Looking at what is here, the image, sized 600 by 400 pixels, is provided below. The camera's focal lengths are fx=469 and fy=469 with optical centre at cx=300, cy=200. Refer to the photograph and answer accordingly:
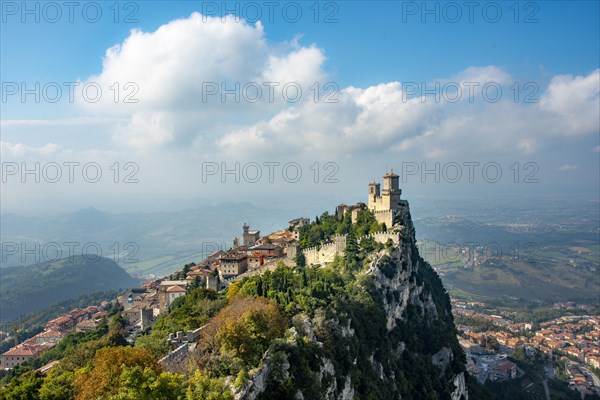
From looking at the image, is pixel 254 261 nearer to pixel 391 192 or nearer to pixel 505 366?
pixel 391 192

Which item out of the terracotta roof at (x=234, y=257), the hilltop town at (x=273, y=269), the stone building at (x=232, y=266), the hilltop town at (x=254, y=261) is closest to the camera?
the hilltop town at (x=273, y=269)

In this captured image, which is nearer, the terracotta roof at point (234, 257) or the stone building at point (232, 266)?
the stone building at point (232, 266)

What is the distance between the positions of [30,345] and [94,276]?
395 feet

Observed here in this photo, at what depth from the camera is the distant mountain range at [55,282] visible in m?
147

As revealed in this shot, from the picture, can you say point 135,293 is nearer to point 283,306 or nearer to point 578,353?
point 283,306

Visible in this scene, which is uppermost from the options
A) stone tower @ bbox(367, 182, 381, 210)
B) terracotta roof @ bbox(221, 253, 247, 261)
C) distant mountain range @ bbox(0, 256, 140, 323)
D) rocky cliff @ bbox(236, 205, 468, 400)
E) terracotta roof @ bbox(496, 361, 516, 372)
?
stone tower @ bbox(367, 182, 381, 210)

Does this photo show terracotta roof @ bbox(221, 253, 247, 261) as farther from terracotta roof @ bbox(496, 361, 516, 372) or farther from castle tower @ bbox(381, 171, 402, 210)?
terracotta roof @ bbox(496, 361, 516, 372)

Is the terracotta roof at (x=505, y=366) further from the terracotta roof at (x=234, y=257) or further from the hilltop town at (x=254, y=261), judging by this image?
the terracotta roof at (x=234, y=257)

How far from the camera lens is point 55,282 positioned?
163750 mm

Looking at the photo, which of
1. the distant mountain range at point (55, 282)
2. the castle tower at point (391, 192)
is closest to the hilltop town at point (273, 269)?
the castle tower at point (391, 192)

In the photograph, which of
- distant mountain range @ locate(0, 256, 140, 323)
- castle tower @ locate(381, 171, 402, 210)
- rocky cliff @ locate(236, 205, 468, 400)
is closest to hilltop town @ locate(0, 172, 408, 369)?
castle tower @ locate(381, 171, 402, 210)

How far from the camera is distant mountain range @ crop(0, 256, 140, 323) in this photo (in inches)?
5792

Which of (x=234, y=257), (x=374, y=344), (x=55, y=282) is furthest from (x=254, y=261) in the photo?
(x=55, y=282)

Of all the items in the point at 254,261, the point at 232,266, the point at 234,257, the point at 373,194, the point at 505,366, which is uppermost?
the point at 373,194
